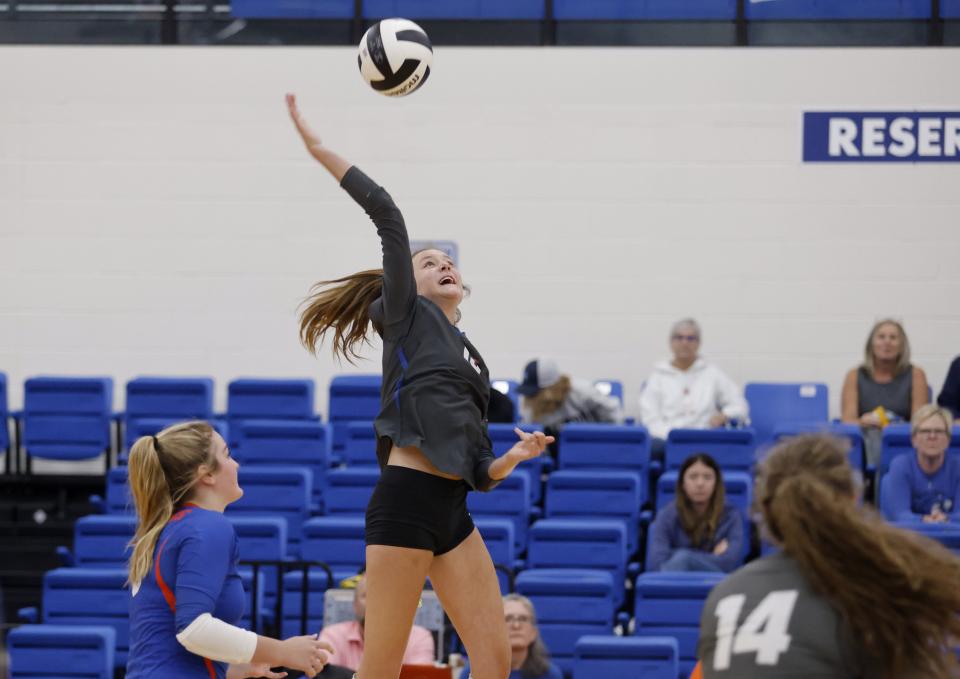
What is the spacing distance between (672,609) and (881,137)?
4.48 m

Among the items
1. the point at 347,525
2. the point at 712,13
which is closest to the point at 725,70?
the point at 712,13

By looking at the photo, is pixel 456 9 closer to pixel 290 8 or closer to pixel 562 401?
pixel 290 8

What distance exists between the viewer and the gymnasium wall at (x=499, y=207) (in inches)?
384

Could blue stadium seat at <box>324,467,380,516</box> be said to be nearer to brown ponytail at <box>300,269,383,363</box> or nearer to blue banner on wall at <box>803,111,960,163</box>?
blue banner on wall at <box>803,111,960,163</box>

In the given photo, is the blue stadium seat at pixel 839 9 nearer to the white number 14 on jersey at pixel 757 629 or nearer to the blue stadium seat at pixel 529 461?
the blue stadium seat at pixel 529 461

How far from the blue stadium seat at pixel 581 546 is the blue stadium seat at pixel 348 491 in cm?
105

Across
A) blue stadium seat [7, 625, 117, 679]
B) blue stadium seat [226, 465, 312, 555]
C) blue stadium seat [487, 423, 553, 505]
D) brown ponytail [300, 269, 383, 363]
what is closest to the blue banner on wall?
blue stadium seat [487, 423, 553, 505]

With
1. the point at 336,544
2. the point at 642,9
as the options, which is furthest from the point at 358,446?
the point at 642,9

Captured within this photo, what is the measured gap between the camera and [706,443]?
8.37m

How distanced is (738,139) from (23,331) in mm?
4938

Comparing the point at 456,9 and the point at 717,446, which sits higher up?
the point at 456,9

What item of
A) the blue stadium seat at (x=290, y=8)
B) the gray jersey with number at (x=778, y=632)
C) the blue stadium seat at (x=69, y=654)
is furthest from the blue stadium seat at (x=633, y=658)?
the blue stadium seat at (x=290, y=8)

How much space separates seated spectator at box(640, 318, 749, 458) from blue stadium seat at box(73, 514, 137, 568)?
10.7 feet

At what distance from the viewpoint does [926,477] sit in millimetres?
7590
